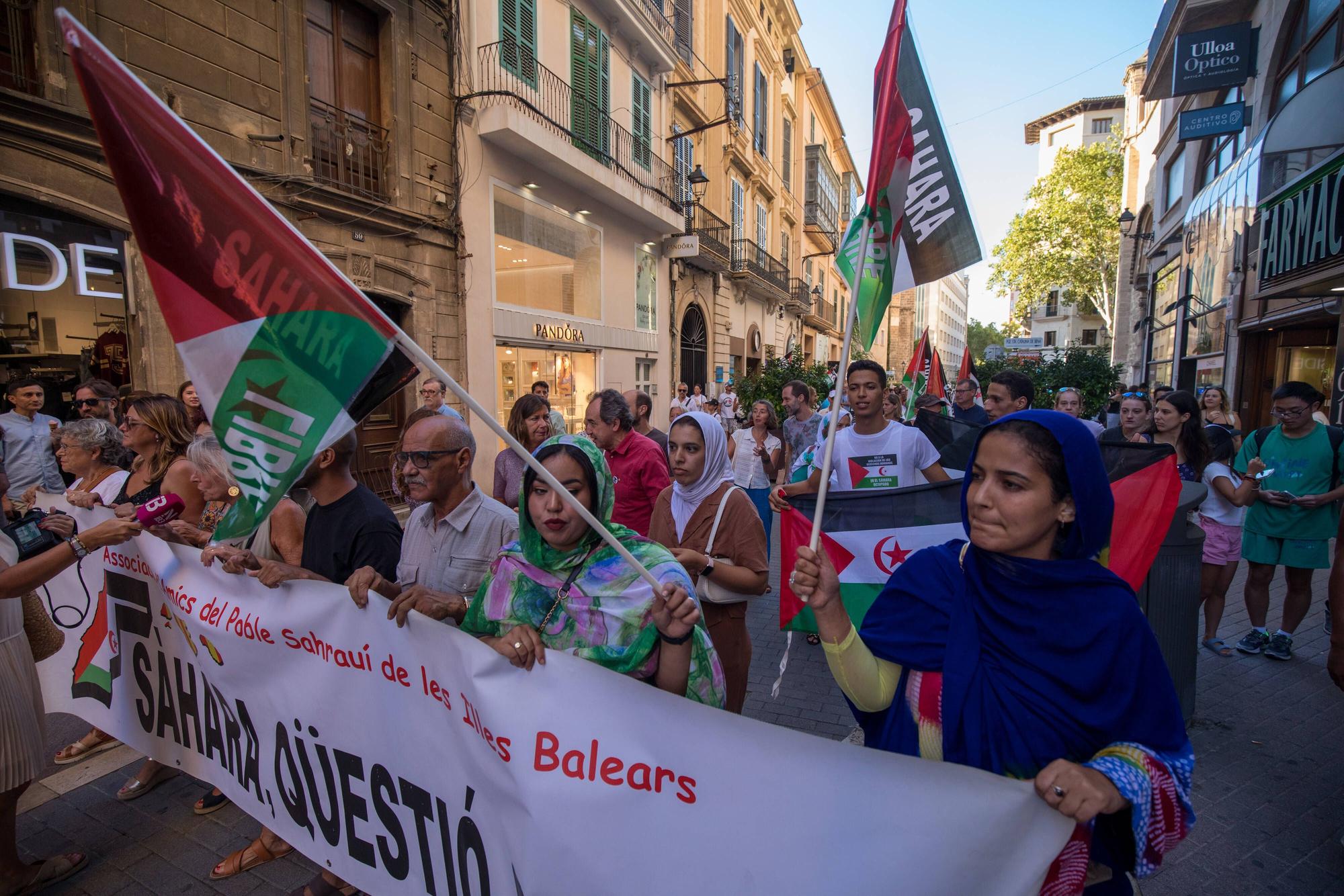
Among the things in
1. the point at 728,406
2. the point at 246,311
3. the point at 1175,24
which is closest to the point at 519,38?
the point at 728,406

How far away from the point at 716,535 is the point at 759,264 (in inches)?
993

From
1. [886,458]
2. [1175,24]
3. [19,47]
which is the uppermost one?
[1175,24]

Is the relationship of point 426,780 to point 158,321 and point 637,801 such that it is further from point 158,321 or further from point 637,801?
point 158,321

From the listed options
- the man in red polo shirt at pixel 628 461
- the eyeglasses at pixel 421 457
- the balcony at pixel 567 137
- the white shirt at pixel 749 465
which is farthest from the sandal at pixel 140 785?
the balcony at pixel 567 137

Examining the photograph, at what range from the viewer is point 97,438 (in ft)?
12.6

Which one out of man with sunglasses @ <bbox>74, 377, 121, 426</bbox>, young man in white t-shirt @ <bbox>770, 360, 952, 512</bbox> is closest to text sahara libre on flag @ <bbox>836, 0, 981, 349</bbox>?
young man in white t-shirt @ <bbox>770, 360, 952, 512</bbox>

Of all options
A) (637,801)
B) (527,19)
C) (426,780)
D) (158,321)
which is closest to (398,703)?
(426,780)

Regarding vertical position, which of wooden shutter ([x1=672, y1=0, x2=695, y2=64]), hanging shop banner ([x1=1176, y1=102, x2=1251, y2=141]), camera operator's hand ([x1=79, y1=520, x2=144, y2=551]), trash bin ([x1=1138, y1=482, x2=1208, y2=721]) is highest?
wooden shutter ([x1=672, y1=0, x2=695, y2=64])

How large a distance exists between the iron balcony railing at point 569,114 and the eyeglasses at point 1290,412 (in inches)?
446

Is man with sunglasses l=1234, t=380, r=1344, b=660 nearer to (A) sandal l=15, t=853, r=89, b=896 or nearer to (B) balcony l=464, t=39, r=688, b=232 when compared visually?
(A) sandal l=15, t=853, r=89, b=896

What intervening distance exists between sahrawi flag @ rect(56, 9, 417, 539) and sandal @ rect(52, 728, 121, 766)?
10.1 feet

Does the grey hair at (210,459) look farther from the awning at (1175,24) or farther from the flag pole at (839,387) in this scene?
the awning at (1175,24)

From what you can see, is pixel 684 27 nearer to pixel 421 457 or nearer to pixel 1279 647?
pixel 1279 647

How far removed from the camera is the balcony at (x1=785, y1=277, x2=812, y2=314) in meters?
32.2
